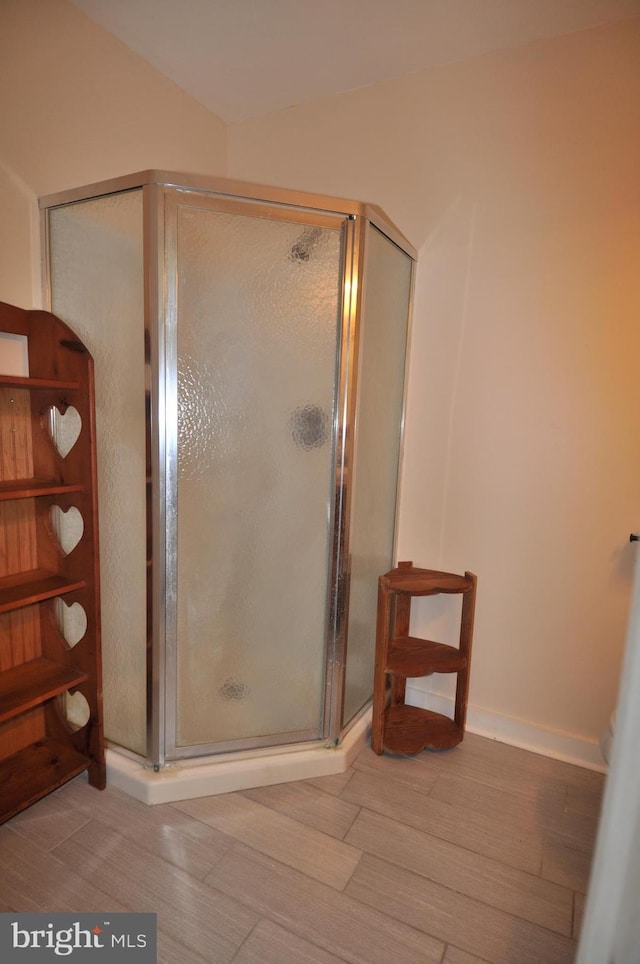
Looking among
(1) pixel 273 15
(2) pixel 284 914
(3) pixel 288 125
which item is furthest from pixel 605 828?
(3) pixel 288 125

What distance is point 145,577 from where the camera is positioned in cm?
147

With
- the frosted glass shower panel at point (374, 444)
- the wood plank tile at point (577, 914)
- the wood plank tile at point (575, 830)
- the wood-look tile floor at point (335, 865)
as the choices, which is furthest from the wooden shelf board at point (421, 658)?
the wood plank tile at point (577, 914)

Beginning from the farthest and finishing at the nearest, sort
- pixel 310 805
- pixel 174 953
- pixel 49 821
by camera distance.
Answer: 1. pixel 310 805
2. pixel 49 821
3. pixel 174 953

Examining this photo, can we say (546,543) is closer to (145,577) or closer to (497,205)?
(497,205)

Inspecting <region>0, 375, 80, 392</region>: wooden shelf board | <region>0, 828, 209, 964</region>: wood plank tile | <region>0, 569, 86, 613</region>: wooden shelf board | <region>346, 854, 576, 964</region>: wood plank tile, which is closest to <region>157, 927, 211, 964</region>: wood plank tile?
<region>0, 828, 209, 964</region>: wood plank tile

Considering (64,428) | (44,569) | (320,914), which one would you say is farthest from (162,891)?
(64,428)

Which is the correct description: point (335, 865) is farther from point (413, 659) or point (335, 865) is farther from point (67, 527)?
point (67, 527)

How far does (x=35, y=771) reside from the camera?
4.70 feet

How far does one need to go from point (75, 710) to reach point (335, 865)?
1.04 m

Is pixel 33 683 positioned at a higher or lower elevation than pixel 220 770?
higher

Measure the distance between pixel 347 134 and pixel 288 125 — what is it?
299 mm

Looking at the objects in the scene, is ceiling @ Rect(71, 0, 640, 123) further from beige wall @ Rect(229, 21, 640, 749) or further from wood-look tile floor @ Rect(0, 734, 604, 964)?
wood-look tile floor @ Rect(0, 734, 604, 964)

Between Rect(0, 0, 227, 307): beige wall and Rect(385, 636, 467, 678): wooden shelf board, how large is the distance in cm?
Result: 176

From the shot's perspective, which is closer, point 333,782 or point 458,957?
point 458,957
